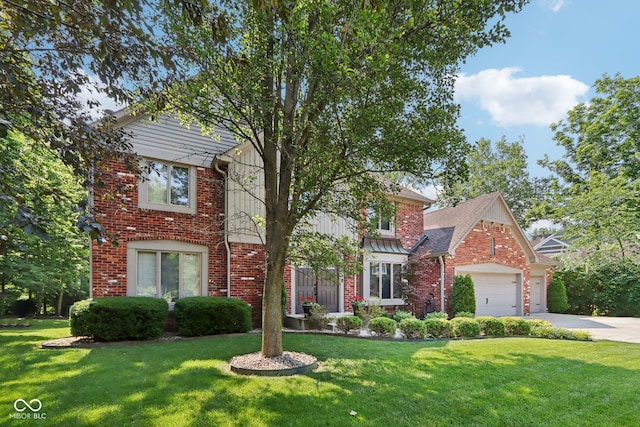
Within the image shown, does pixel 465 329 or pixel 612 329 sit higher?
pixel 465 329

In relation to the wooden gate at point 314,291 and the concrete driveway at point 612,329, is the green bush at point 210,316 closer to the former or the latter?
the wooden gate at point 314,291

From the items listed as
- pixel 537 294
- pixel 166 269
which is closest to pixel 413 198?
pixel 537 294

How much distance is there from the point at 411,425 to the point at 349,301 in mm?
10689

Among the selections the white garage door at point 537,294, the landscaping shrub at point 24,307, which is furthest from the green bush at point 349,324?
the landscaping shrub at point 24,307

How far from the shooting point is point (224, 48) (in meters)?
6.45

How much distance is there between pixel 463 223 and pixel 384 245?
4454 mm

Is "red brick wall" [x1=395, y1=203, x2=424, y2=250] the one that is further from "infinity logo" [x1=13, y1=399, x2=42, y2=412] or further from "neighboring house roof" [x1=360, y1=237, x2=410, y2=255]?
"infinity logo" [x1=13, y1=399, x2=42, y2=412]

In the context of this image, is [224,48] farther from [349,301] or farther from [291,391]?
[349,301]

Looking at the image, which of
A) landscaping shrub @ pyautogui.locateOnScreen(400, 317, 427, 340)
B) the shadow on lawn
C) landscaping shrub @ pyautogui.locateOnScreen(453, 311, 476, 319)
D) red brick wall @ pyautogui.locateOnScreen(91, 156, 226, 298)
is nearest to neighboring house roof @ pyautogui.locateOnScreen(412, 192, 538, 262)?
landscaping shrub @ pyautogui.locateOnScreen(453, 311, 476, 319)

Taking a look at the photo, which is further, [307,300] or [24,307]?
[24,307]

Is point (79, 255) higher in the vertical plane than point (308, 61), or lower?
lower

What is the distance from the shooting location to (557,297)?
21.3 meters

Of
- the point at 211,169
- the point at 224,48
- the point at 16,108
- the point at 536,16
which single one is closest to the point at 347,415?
the point at 16,108

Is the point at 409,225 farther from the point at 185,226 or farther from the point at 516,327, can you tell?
the point at 185,226
